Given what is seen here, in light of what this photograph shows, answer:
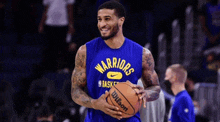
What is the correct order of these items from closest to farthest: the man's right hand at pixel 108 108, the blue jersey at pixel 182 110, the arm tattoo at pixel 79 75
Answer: the man's right hand at pixel 108 108 → the arm tattoo at pixel 79 75 → the blue jersey at pixel 182 110

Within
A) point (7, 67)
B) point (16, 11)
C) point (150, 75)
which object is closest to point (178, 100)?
point (150, 75)

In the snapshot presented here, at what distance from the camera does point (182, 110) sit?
16.4ft

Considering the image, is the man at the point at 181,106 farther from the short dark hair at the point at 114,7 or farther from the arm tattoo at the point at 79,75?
the short dark hair at the point at 114,7

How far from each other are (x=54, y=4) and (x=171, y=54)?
3507 millimetres

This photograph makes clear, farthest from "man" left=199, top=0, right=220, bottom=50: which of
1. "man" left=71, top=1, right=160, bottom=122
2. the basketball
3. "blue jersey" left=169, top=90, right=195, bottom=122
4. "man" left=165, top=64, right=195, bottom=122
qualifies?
the basketball

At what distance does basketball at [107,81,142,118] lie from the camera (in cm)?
284

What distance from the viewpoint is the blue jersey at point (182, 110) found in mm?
4977

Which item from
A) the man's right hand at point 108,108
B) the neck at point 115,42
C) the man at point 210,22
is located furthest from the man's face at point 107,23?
the man at point 210,22

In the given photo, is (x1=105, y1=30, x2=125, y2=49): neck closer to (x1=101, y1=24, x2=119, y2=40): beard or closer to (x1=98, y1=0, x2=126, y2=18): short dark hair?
(x1=101, y1=24, x2=119, y2=40): beard

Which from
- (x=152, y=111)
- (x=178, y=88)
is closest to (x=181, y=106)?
(x=178, y=88)

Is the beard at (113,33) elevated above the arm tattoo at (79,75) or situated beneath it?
elevated above

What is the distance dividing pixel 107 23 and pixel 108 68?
1.35 feet

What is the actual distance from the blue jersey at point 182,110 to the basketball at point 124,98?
7.44ft

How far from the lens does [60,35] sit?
7633 millimetres
